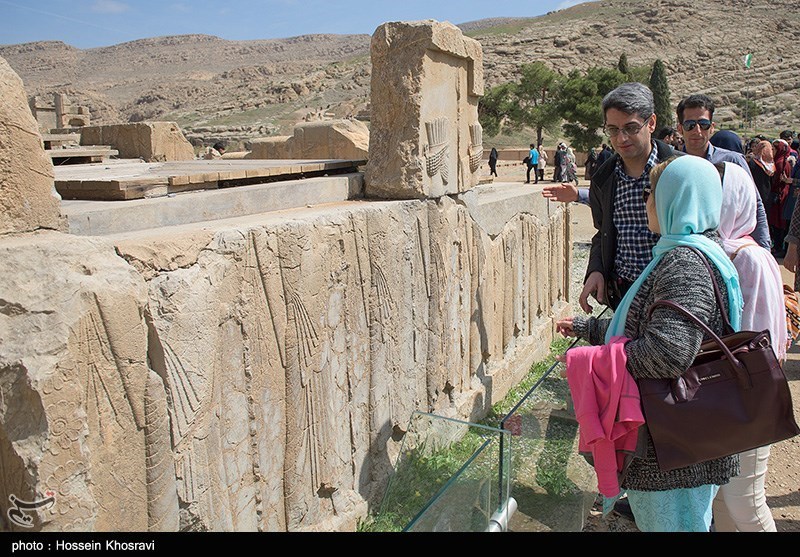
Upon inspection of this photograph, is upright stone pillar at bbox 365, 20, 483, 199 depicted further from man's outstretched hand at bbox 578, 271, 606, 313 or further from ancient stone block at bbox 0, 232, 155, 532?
ancient stone block at bbox 0, 232, 155, 532

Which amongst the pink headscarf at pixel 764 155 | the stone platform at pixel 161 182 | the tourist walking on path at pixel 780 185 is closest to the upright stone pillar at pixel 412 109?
the stone platform at pixel 161 182

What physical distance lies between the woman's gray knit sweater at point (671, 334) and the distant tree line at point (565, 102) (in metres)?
24.9

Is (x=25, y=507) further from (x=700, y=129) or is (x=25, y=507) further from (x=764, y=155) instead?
(x=764, y=155)

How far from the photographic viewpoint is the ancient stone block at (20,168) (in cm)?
202

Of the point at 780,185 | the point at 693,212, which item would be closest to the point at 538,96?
the point at 780,185

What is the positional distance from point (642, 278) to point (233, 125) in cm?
3188

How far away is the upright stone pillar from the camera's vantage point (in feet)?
12.7

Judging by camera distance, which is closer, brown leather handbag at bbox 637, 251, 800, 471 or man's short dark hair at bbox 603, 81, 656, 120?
brown leather handbag at bbox 637, 251, 800, 471

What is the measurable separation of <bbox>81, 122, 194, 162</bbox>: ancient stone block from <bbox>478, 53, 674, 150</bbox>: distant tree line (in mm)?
21216

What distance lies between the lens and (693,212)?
207cm

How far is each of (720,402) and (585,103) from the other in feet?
85.3

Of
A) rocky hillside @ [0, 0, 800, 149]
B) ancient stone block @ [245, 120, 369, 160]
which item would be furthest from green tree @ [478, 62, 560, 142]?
ancient stone block @ [245, 120, 369, 160]

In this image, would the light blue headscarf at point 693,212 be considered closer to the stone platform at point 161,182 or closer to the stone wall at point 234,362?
the stone wall at point 234,362

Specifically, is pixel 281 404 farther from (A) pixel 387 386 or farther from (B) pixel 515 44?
(B) pixel 515 44
